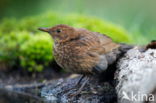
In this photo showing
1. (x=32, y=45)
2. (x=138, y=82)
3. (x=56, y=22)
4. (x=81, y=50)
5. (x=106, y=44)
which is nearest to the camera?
(x=138, y=82)

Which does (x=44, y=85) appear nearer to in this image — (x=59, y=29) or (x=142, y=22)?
(x=59, y=29)

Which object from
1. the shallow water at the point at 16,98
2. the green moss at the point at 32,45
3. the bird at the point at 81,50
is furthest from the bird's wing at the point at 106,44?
the green moss at the point at 32,45

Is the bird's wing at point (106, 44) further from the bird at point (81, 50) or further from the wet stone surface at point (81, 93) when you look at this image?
the wet stone surface at point (81, 93)

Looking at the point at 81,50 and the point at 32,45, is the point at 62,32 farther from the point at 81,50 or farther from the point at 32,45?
the point at 32,45

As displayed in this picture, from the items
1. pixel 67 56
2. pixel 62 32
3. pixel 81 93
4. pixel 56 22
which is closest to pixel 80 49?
pixel 67 56

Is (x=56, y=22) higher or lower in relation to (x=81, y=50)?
higher

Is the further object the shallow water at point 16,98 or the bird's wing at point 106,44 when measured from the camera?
the shallow water at point 16,98

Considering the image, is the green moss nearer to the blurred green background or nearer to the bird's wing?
the blurred green background

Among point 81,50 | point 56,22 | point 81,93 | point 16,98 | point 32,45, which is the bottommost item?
point 16,98
